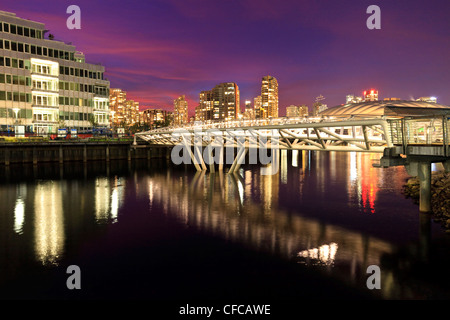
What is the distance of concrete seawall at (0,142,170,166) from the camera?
59.1m

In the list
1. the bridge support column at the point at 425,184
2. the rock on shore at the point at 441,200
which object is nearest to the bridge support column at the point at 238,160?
the rock on shore at the point at 441,200

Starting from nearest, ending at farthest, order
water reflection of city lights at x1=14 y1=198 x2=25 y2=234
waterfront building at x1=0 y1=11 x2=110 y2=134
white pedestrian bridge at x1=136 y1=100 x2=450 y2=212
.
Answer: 1. white pedestrian bridge at x1=136 y1=100 x2=450 y2=212
2. water reflection of city lights at x1=14 y1=198 x2=25 y2=234
3. waterfront building at x1=0 y1=11 x2=110 y2=134

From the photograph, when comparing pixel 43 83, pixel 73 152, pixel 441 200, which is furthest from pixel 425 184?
pixel 43 83

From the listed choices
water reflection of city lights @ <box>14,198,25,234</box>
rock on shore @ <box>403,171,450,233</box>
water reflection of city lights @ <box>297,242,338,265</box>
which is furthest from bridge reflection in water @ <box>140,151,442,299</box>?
water reflection of city lights @ <box>14,198,25,234</box>

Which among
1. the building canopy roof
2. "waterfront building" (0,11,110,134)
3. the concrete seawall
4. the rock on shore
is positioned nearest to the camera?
the rock on shore

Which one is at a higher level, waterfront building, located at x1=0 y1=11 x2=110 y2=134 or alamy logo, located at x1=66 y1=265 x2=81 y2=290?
waterfront building, located at x1=0 y1=11 x2=110 y2=134

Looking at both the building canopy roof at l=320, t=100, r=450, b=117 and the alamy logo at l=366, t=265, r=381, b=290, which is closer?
the alamy logo at l=366, t=265, r=381, b=290

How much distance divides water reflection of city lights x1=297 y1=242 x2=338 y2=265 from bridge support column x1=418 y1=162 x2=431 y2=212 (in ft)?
25.9

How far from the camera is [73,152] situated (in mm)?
64750

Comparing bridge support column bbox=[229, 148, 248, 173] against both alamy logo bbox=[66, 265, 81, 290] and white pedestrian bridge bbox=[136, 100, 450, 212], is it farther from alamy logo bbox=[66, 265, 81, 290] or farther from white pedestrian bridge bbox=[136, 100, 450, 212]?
alamy logo bbox=[66, 265, 81, 290]

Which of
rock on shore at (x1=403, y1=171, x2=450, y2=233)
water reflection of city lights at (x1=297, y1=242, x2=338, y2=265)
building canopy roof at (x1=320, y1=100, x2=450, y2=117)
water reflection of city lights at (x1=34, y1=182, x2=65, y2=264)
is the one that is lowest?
water reflection of city lights at (x1=297, y1=242, x2=338, y2=265)

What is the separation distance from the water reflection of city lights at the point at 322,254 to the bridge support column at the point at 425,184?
789 centimetres

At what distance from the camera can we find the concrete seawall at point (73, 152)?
5906cm
